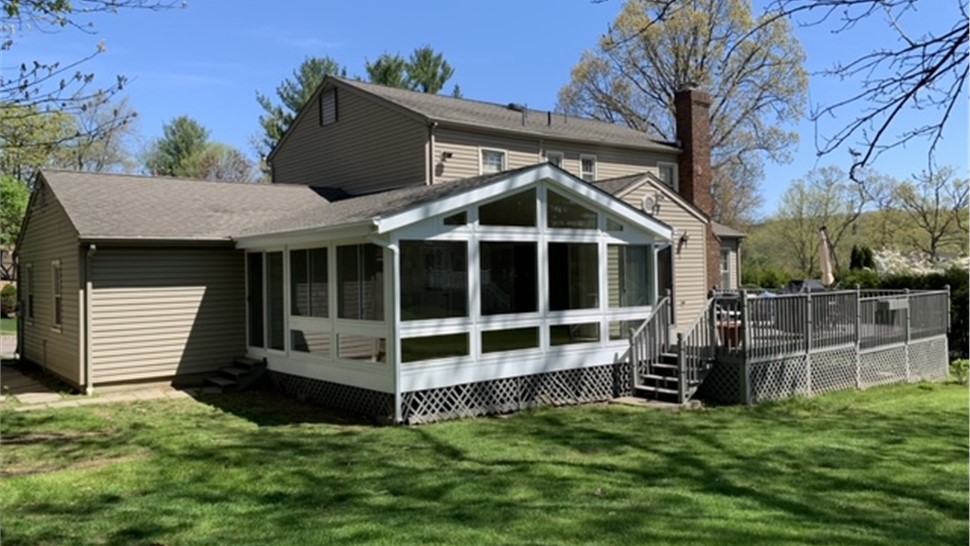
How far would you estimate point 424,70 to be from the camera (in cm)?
3675

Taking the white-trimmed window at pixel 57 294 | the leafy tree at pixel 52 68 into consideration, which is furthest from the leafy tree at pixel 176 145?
the leafy tree at pixel 52 68

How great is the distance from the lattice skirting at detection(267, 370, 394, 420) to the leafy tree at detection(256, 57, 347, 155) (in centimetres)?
2709

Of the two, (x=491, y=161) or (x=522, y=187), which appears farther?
(x=491, y=161)

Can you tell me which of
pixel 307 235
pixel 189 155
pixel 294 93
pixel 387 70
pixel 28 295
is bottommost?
pixel 28 295

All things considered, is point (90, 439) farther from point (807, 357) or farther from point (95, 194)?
point (807, 357)

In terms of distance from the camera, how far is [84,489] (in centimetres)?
602

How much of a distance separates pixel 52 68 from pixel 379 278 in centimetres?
457

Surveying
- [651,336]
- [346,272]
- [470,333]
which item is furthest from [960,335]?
[346,272]

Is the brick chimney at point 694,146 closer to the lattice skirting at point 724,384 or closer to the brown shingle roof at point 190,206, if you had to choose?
the lattice skirting at point 724,384

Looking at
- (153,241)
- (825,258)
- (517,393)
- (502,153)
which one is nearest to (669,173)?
(825,258)

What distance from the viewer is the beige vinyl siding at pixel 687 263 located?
53.9ft

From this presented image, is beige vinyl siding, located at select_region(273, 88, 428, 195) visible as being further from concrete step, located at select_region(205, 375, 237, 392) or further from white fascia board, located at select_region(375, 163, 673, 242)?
concrete step, located at select_region(205, 375, 237, 392)

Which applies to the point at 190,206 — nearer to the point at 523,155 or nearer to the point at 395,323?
the point at 395,323

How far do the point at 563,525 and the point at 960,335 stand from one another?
1878cm
